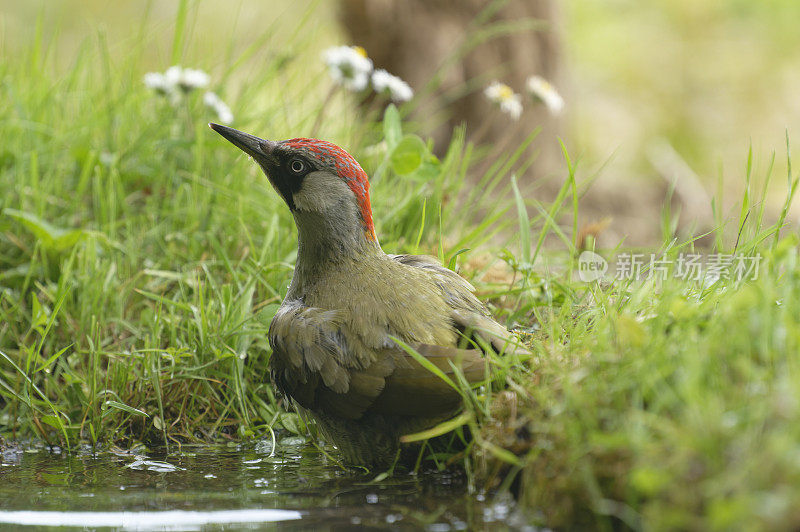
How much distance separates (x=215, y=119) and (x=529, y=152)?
2964mm

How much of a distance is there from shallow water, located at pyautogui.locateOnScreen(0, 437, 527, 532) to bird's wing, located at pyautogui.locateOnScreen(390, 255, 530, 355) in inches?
19.5

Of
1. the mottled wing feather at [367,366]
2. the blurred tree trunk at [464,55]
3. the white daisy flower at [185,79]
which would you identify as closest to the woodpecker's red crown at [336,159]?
the mottled wing feather at [367,366]

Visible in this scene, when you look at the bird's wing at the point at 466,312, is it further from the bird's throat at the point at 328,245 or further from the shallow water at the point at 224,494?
the shallow water at the point at 224,494

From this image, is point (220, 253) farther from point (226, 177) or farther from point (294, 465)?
point (294, 465)

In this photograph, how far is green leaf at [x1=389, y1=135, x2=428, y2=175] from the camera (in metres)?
4.30

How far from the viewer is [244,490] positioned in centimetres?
290

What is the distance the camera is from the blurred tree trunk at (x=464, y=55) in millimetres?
7043

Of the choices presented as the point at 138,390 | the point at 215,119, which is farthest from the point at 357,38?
the point at 138,390

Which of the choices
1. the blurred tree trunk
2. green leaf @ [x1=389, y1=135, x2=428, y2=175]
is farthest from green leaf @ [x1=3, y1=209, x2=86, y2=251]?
the blurred tree trunk

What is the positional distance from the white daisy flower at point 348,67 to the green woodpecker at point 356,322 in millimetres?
1312

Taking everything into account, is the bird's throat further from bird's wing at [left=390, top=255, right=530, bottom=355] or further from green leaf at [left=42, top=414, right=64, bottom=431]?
green leaf at [left=42, top=414, right=64, bottom=431]

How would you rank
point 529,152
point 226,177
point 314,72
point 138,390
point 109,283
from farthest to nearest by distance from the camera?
point 529,152 < point 314,72 < point 226,177 < point 109,283 < point 138,390

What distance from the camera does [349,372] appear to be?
304 centimetres

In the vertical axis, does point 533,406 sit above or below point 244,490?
above
